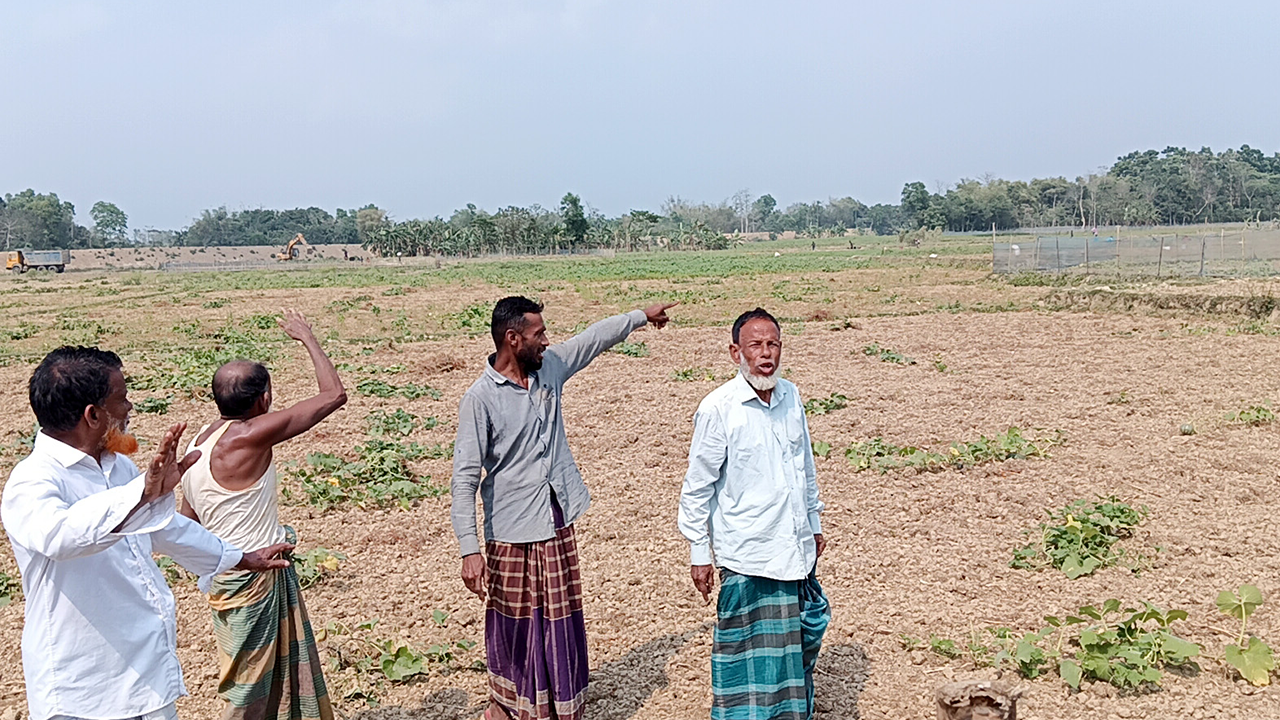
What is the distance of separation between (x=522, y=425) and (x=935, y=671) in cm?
241

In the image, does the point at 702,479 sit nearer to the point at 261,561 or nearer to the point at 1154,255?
the point at 261,561

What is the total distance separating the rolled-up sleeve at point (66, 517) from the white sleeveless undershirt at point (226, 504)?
100cm

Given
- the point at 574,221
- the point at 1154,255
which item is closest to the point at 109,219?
the point at 574,221

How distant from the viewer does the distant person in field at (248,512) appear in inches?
135

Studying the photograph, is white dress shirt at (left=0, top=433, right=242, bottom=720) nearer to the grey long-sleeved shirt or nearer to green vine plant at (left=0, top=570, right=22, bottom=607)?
the grey long-sleeved shirt

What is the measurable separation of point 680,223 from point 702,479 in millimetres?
94475

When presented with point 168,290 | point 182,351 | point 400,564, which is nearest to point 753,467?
point 400,564

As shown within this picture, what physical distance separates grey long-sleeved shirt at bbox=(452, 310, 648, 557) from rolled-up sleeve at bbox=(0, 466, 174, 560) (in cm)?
142

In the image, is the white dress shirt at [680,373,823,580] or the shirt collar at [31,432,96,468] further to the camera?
the white dress shirt at [680,373,823,580]

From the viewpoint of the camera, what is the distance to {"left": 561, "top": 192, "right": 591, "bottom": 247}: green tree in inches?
2825

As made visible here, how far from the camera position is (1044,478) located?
739 cm

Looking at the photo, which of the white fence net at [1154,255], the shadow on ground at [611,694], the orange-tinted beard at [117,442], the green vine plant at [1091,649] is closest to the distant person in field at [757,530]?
the shadow on ground at [611,694]

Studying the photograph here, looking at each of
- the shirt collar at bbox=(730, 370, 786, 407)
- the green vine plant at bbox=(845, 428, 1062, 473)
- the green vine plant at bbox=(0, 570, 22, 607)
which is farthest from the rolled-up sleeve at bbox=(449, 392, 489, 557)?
the green vine plant at bbox=(845, 428, 1062, 473)

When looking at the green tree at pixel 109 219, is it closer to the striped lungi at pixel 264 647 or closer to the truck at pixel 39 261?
the truck at pixel 39 261
